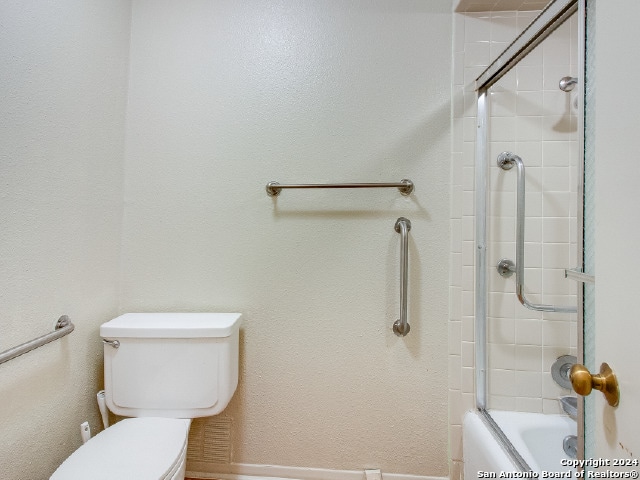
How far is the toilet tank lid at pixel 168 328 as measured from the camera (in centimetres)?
121

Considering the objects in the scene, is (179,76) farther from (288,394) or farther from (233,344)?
(288,394)

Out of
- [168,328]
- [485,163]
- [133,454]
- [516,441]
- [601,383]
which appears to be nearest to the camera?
[601,383]

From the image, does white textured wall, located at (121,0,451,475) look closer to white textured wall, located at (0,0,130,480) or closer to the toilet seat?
white textured wall, located at (0,0,130,480)

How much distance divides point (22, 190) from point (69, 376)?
0.66 m

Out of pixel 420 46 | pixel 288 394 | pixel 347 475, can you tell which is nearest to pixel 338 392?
pixel 288 394

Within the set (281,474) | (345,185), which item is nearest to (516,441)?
(281,474)

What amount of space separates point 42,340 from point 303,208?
3.16 ft

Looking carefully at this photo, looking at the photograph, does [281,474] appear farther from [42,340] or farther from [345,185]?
[345,185]

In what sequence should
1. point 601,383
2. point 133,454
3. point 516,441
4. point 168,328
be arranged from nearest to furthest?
point 601,383, point 133,454, point 516,441, point 168,328

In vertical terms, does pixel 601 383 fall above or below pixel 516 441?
above

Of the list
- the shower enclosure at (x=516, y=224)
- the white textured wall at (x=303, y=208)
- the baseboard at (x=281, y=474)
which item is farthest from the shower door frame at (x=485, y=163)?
the baseboard at (x=281, y=474)

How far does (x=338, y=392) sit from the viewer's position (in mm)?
1388

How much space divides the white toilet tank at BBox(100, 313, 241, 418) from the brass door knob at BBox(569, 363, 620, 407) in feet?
3.41

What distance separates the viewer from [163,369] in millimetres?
1224
